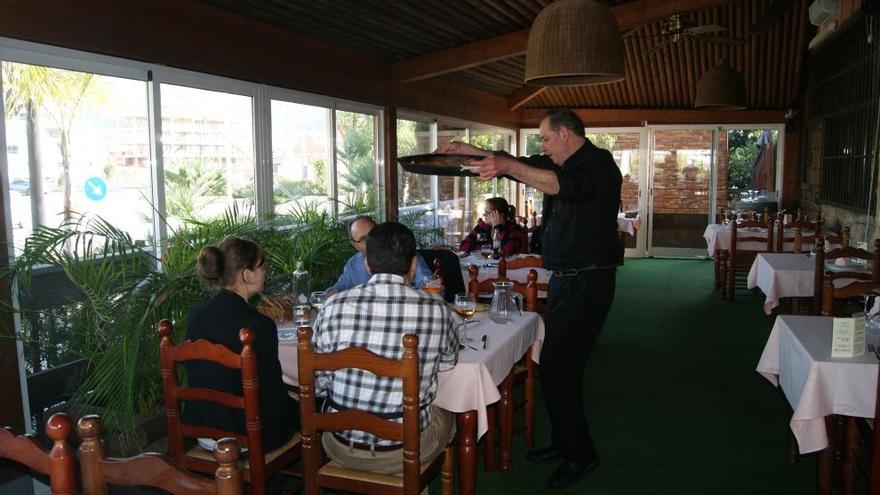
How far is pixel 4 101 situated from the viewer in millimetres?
3574

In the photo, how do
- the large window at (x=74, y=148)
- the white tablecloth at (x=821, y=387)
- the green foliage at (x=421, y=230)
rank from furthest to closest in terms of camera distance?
1. the green foliage at (x=421, y=230)
2. the large window at (x=74, y=148)
3. the white tablecloth at (x=821, y=387)

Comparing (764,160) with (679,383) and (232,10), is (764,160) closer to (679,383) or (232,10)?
(679,383)

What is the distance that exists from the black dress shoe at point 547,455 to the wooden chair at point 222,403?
4.68ft

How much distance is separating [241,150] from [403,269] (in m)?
3.52

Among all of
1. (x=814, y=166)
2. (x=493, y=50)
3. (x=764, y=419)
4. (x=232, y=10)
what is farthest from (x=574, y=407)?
(x=814, y=166)

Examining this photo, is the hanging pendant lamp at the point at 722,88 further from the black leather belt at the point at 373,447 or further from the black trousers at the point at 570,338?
the black leather belt at the point at 373,447

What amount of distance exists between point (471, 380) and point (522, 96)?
940 centimetres

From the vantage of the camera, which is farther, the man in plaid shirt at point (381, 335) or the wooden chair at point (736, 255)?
the wooden chair at point (736, 255)

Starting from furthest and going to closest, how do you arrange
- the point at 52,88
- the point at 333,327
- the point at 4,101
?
the point at 52,88 → the point at 4,101 → the point at 333,327

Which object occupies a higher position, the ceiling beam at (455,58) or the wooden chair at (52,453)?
the ceiling beam at (455,58)

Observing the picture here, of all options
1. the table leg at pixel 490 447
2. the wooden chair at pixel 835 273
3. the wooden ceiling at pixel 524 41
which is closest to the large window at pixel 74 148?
the wooden ceiling at pixel 524 41

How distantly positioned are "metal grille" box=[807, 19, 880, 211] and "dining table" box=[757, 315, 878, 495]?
14.2 ft

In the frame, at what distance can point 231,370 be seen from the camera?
2.58m

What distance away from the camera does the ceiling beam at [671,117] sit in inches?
455
